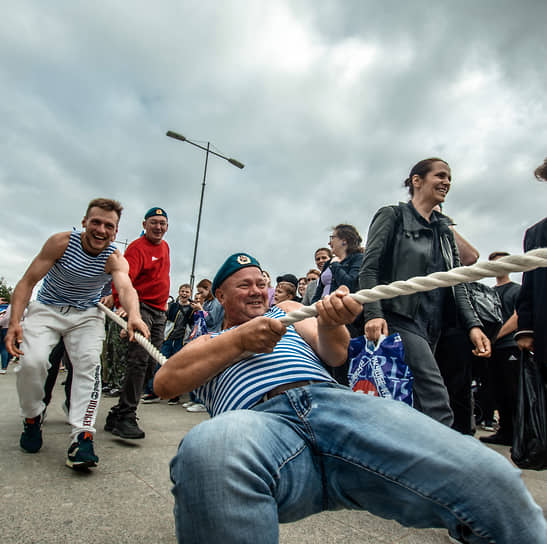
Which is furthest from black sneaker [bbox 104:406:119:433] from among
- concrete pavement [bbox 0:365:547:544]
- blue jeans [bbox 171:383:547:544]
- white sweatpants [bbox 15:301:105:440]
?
blue jeans [bbox 171:383:547:544]

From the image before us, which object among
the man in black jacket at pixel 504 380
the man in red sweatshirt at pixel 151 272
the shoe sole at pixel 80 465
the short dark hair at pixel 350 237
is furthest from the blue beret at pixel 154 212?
the man in black jacket at pixel 504 380

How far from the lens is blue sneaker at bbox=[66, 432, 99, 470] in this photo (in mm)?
2613

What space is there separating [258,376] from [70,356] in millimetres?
2319

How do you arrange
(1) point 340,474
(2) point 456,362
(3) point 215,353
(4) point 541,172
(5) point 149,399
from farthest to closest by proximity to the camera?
(5) point 149,399 < (2) point 456,362 < (4) point 541,172 < (3) point 215,353 < (1) point 340,474

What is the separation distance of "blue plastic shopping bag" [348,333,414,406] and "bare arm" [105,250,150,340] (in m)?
1.61

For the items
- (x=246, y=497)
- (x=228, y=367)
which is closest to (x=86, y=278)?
(x=228, y=367)

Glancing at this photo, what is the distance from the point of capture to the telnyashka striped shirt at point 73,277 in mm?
3273

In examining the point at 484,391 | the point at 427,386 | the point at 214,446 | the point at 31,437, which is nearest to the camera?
the point at 214,446

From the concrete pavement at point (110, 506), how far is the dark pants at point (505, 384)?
82cm

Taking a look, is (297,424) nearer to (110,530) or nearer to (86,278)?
(110,530)

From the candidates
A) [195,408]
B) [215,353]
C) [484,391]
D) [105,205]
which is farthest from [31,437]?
[484,391]

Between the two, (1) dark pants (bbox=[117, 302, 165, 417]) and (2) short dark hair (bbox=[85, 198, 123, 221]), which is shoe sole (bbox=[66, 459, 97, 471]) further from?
(2) short dark hair (bbox=[85, 198, 123, 221])

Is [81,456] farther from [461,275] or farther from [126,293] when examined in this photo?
[461,275]

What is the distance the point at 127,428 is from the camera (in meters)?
3.63
